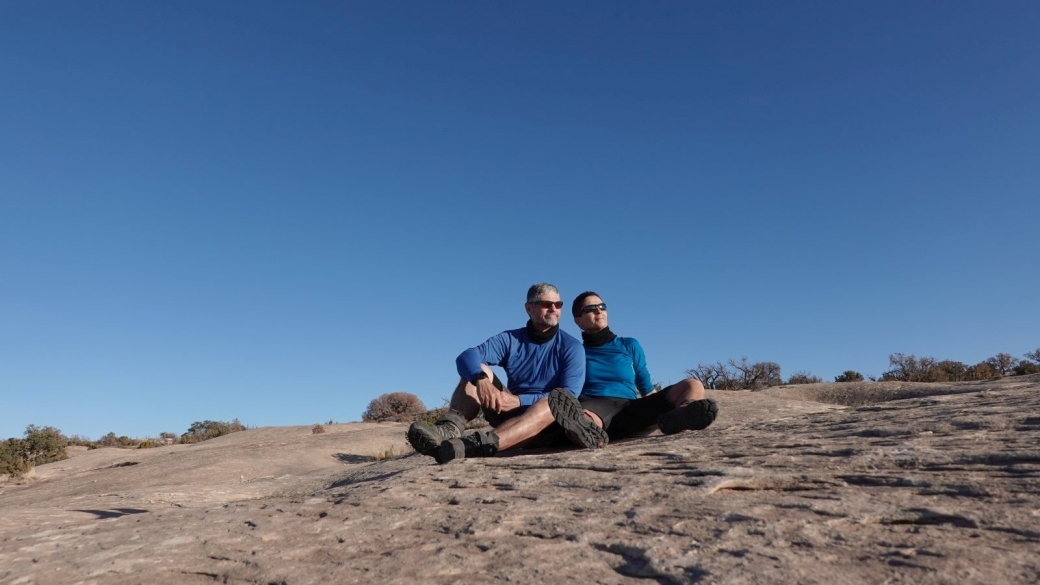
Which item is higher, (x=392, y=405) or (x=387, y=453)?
(x=392, y=405)

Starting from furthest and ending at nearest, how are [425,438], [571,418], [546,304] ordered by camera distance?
[546,304], [571,418], [425,438]

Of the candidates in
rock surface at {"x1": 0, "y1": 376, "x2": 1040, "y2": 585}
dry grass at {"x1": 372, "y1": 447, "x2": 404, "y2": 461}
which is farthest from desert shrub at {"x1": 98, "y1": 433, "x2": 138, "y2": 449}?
rock surface at {"x1": 0, "y1": 376, "x2": 1040, "y2": 585}

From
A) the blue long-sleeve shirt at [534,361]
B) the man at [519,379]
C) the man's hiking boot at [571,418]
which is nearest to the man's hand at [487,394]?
the man at [519,379]

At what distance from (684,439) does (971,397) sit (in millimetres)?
2267

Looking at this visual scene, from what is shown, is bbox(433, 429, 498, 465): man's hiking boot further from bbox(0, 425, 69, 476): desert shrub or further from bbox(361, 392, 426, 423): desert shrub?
bbox(361, 392, 426, 423): desert shrub

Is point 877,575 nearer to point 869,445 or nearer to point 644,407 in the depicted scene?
point 869,445

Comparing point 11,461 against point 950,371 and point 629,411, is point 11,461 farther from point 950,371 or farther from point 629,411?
point 950,371

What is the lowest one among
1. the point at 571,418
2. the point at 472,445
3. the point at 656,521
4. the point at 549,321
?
the point at 656,521

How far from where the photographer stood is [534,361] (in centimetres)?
525

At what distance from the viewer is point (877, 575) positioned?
170 centimetres

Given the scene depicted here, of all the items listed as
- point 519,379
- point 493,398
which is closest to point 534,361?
point 519,379

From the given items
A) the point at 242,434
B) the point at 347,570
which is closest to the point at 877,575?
the point at 347,570

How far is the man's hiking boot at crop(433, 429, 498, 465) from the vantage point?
438cm

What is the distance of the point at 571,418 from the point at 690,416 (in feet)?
3.31
